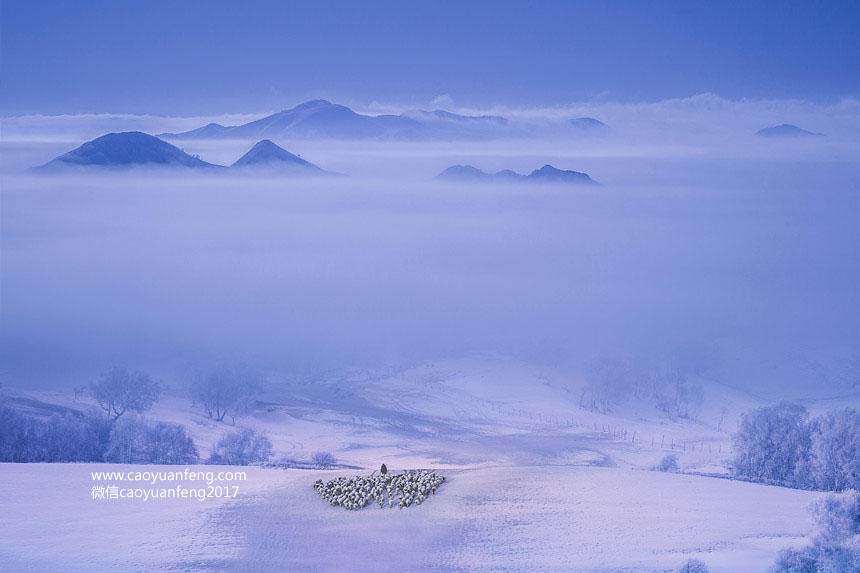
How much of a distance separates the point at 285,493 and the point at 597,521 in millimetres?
3048

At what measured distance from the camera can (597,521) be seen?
8234mm

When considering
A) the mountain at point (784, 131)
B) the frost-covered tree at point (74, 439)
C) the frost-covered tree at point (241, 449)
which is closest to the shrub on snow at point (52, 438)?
the frost-covered tree at point (74, 439)

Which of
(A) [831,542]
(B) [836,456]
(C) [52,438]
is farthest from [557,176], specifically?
(C) [52,438]

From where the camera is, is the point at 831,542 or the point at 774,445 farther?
the point at 774,445

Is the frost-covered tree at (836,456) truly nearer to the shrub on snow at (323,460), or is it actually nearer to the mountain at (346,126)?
the shrub on snow at (323,460)

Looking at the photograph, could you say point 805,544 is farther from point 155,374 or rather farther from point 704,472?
point 155,374

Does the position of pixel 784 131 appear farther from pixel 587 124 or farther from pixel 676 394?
pixel 676 394

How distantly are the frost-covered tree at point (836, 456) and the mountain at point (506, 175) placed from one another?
502 centimetres

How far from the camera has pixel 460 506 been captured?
337 inches

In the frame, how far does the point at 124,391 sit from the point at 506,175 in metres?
6.22

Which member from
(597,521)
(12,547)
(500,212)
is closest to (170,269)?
(500,212)

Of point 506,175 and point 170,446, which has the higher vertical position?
point 506,175

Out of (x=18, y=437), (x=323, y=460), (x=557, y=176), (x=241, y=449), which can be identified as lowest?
(x=323, y=460)

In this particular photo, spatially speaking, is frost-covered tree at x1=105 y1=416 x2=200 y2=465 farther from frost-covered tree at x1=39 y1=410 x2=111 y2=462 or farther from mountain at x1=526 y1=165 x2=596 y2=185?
mountain at x1=526 y1=165 x2=596 y2=185
